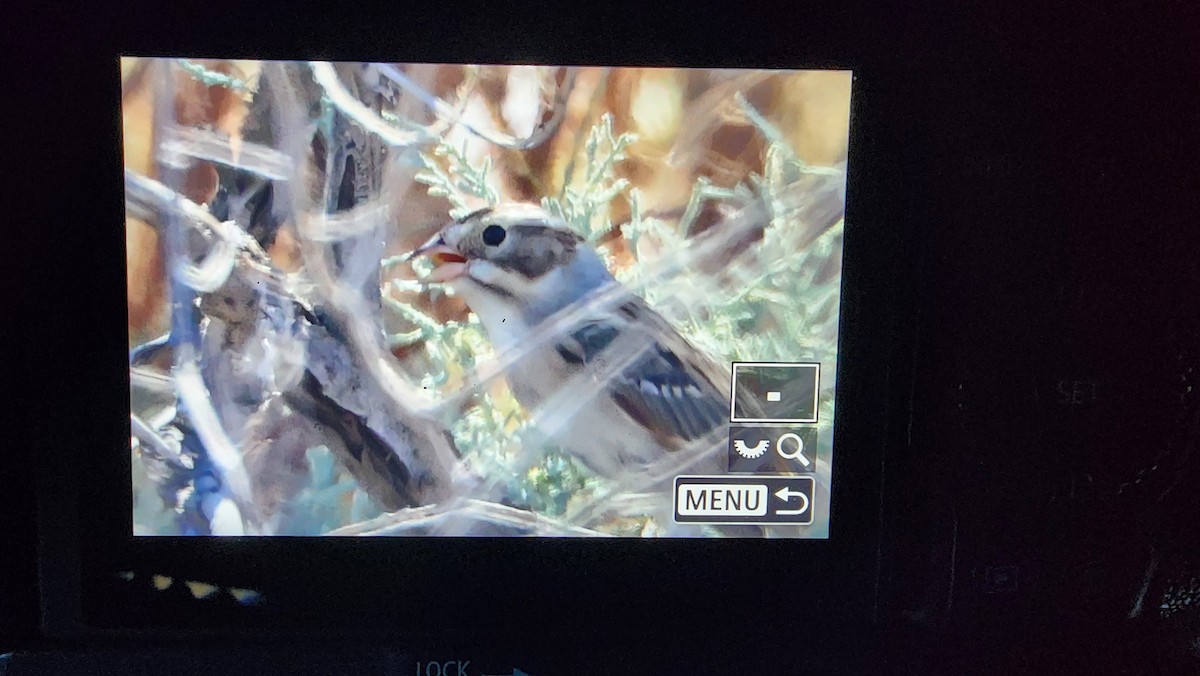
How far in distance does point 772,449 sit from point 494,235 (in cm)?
36

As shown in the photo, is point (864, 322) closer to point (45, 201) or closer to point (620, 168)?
point (620, 168)

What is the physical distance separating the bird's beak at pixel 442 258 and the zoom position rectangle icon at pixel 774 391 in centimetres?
30

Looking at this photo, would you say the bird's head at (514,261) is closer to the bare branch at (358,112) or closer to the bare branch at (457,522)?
the bare branch at (358,112)

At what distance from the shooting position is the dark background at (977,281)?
0.83 m

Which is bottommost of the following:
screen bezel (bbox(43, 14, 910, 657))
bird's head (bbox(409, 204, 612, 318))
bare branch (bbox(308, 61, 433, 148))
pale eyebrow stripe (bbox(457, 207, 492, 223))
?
screen bezel (bbox(43, 14, 910, 657))

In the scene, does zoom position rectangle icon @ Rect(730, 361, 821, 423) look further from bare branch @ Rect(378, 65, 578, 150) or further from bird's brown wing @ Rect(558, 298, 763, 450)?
bare branch @ Rect(378, 65, 578, 150)

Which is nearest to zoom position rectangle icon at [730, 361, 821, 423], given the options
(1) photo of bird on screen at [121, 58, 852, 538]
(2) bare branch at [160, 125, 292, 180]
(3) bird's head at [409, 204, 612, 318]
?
(1) photo of bird on screen at [121, 58, 852, 538]

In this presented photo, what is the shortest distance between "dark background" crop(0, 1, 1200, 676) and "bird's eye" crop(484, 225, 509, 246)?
0.17m

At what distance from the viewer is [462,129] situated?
2.78 ft

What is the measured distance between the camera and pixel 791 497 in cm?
91

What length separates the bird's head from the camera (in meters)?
0.86

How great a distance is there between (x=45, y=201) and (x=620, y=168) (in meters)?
0.56

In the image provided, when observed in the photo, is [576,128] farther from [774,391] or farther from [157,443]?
[157,443]

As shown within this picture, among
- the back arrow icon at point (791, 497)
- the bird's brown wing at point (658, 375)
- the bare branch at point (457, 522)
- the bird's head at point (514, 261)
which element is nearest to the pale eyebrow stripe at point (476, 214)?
the bird's head at point (514, 261)
